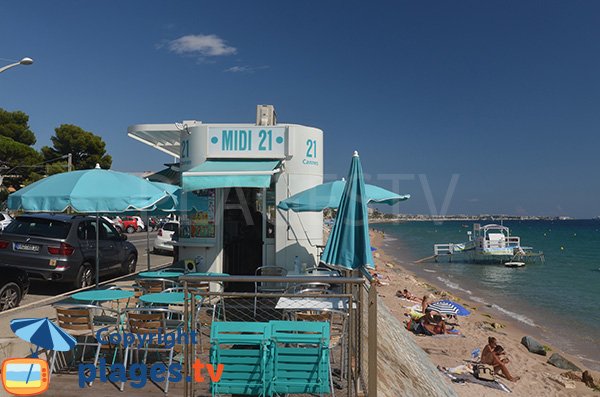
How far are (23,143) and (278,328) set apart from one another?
134 feet

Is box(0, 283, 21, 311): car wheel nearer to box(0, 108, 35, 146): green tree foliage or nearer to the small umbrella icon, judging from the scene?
the small umbrella icon

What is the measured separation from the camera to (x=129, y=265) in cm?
1175

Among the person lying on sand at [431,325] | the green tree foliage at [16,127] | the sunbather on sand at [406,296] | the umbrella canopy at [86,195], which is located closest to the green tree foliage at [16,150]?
the green tree foliage at [16,127]

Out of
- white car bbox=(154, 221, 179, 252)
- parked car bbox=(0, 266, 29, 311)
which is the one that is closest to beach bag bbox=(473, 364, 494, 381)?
parked car bbox=(0, 266, 29, 311)

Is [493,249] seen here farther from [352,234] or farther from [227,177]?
[352,234]

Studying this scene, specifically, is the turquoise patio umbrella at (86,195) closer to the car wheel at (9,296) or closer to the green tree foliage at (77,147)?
the car wheel at (9,296)

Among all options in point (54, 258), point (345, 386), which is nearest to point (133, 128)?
point (54, 258)

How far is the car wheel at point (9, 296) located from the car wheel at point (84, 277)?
54.5 inches

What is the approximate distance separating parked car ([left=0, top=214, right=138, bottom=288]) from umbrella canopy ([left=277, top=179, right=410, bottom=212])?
4.44m

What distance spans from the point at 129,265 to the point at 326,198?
6.52m

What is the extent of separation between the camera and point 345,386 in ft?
14.9

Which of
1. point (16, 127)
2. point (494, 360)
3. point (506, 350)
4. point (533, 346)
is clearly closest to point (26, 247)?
point (494, 360)

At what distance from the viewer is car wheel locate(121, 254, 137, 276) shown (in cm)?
1144

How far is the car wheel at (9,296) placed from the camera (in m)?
7.43
